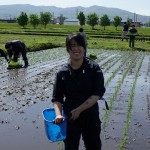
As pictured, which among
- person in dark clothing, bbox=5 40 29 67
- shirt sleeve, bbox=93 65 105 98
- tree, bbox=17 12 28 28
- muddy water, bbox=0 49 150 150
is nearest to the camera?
shirt sleeve, bbox=93 65 105 98

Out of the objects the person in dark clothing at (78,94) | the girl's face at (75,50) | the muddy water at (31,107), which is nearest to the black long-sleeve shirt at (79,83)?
the person in dark clothing at (78,94)

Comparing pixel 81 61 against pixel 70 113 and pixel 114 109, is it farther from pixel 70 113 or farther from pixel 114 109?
pixel 114 109

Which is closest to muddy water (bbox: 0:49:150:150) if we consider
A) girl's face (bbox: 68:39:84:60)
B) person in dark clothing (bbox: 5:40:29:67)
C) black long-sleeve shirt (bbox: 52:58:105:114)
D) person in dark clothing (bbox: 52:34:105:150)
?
person in dark clothing (bbox: 5:40:29:67)

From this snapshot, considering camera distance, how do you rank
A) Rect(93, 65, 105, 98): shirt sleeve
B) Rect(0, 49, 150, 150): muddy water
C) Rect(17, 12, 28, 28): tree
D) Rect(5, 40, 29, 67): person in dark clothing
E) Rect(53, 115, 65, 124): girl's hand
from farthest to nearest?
Rect(17, 12, 28, 28): tree, Rect(5, 40, 29, 67): person in dark clothing, Rect(0, 49, 150, 150): muddy water, Rect(93, 65, 105, 98): shirt sleeve, Rect(53, 115, 65, 124): girl's hand

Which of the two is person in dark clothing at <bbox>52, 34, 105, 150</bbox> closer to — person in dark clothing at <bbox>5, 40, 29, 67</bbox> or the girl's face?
the girl's face

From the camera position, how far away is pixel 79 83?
3.18 m

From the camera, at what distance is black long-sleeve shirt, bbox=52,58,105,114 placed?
10.5 ft

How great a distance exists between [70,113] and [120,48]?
20792mm

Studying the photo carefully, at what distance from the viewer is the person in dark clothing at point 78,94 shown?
3188mm

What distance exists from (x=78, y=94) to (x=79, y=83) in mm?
119

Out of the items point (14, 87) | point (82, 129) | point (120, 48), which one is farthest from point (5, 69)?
point (120, 48)

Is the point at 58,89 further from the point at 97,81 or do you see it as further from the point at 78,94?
the point at 97,81

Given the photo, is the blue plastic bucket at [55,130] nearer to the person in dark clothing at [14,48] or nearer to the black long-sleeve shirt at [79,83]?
the black long-sleeve shirt at [79,83]

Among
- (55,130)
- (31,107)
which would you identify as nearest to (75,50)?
(55,130)
